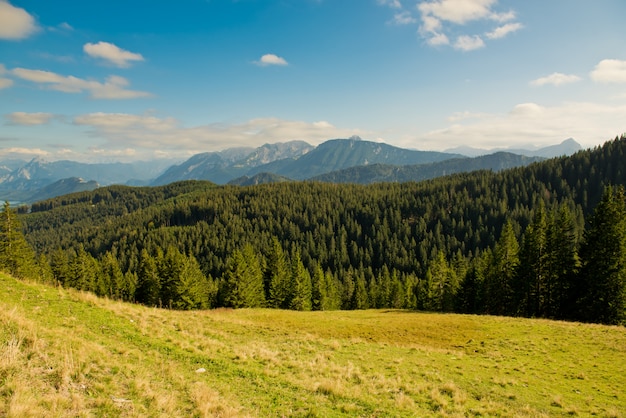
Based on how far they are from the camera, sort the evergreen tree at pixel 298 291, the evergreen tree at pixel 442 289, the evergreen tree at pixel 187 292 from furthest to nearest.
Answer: the evergreen tree at pixel 298 291
the evergreen tree at pixel 442 289
the evergreen tree at pixel 187 292

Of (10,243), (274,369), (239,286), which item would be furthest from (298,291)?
(274,369)

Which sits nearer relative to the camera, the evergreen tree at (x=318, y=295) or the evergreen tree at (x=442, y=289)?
the evergreen tree at (x=442, y=289)

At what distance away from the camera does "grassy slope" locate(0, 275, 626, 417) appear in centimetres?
980

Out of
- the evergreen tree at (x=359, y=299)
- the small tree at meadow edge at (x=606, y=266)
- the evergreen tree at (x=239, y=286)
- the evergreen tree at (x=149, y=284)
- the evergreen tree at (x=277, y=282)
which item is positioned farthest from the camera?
the evergreen tree at (x=359, y=299)

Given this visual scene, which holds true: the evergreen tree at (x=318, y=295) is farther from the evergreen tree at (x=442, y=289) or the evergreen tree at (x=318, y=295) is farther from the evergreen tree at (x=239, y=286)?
the evergreen tree at (x=442, y=289)

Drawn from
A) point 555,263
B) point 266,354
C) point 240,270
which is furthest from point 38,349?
point 555,263

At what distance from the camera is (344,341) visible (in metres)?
27.4

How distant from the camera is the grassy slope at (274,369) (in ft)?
32.2

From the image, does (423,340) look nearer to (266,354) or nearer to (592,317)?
(266,354)

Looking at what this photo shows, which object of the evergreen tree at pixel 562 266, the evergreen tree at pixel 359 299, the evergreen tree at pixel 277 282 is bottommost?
the evergreen tree at pixel 359 299

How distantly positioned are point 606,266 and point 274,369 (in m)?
46.2

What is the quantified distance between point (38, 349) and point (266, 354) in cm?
1159

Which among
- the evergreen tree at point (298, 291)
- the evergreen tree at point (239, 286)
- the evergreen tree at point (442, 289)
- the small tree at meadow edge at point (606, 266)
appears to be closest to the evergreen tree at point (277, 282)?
the evergreen tree at point (298, 291)

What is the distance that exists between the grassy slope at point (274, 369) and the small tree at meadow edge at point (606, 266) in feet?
35.3
